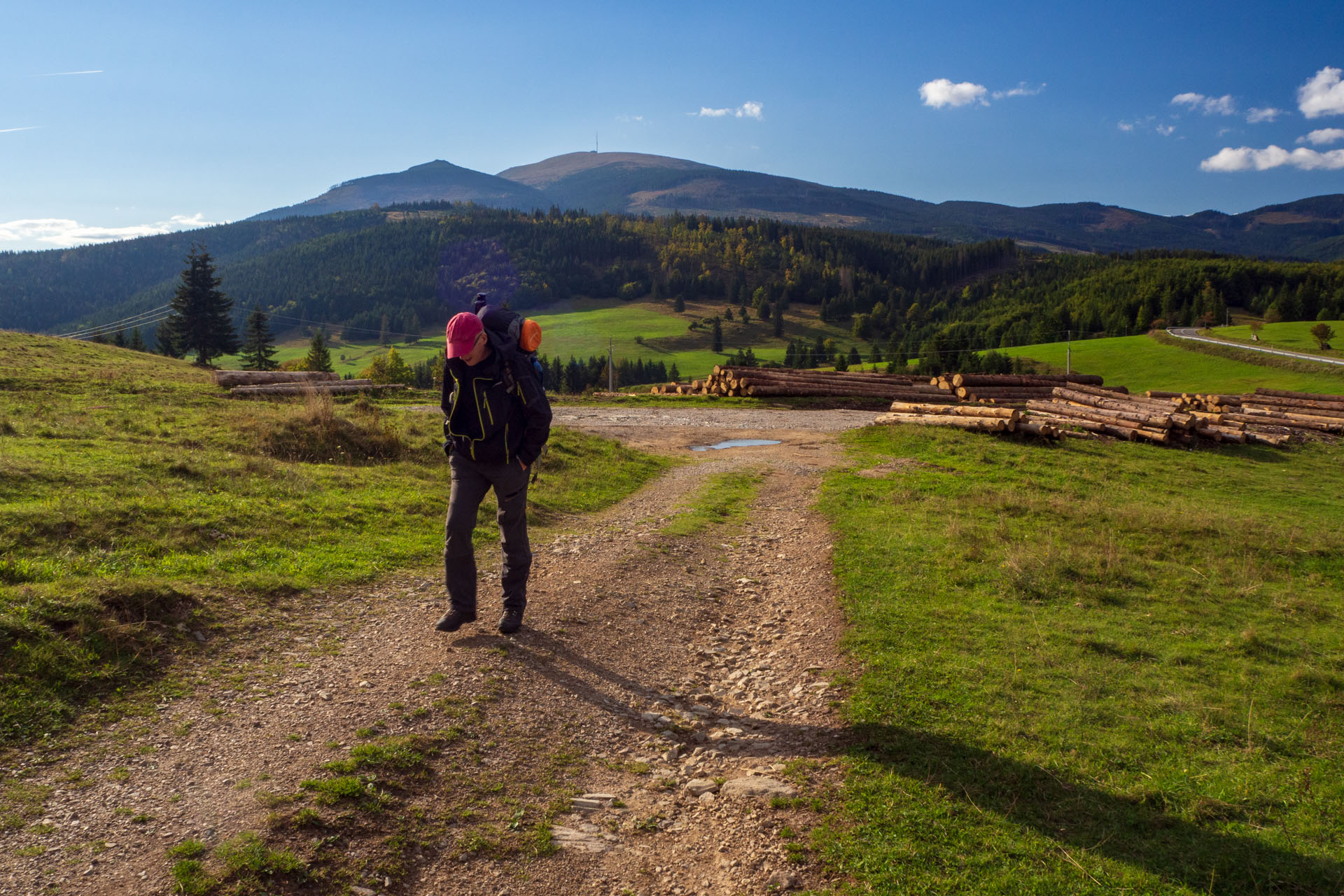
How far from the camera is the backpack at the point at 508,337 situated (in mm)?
5941

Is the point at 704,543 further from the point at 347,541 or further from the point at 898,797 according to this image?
the point at 898,797

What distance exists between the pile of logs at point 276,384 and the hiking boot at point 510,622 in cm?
1724

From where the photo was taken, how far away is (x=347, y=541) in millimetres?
8492

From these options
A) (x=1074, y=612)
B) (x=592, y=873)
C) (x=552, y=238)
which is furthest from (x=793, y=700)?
(x=552, y=238)

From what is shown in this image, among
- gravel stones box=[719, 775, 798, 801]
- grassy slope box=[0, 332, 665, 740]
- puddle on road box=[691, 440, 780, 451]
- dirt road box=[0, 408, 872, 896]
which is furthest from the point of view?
puddle on road box=[691, 440, 780, 451]

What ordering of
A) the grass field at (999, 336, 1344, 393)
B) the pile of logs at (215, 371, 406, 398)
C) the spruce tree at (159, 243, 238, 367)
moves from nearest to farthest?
the pile of logs at (215, 371, 406, 398) → the grass field at (999, 336, 1344, 393) → the spruce tree at (159, 243, 238, 367)

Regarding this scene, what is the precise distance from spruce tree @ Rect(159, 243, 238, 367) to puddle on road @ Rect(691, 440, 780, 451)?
44.5 m

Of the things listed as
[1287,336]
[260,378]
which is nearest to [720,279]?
[1287,336]

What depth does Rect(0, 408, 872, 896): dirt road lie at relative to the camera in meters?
3.45

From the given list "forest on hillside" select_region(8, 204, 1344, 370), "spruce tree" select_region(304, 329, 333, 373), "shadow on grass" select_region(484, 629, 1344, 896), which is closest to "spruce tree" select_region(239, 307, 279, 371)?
"spruce tree" select_region(304, 329, 333, 373)

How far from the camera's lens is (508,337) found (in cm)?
605

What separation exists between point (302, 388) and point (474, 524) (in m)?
20.6

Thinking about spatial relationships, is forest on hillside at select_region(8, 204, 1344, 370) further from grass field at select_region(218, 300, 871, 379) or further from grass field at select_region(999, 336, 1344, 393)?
grass field at select_region(999, 336, 1344, 393)

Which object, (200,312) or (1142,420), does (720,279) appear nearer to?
(200,312)
